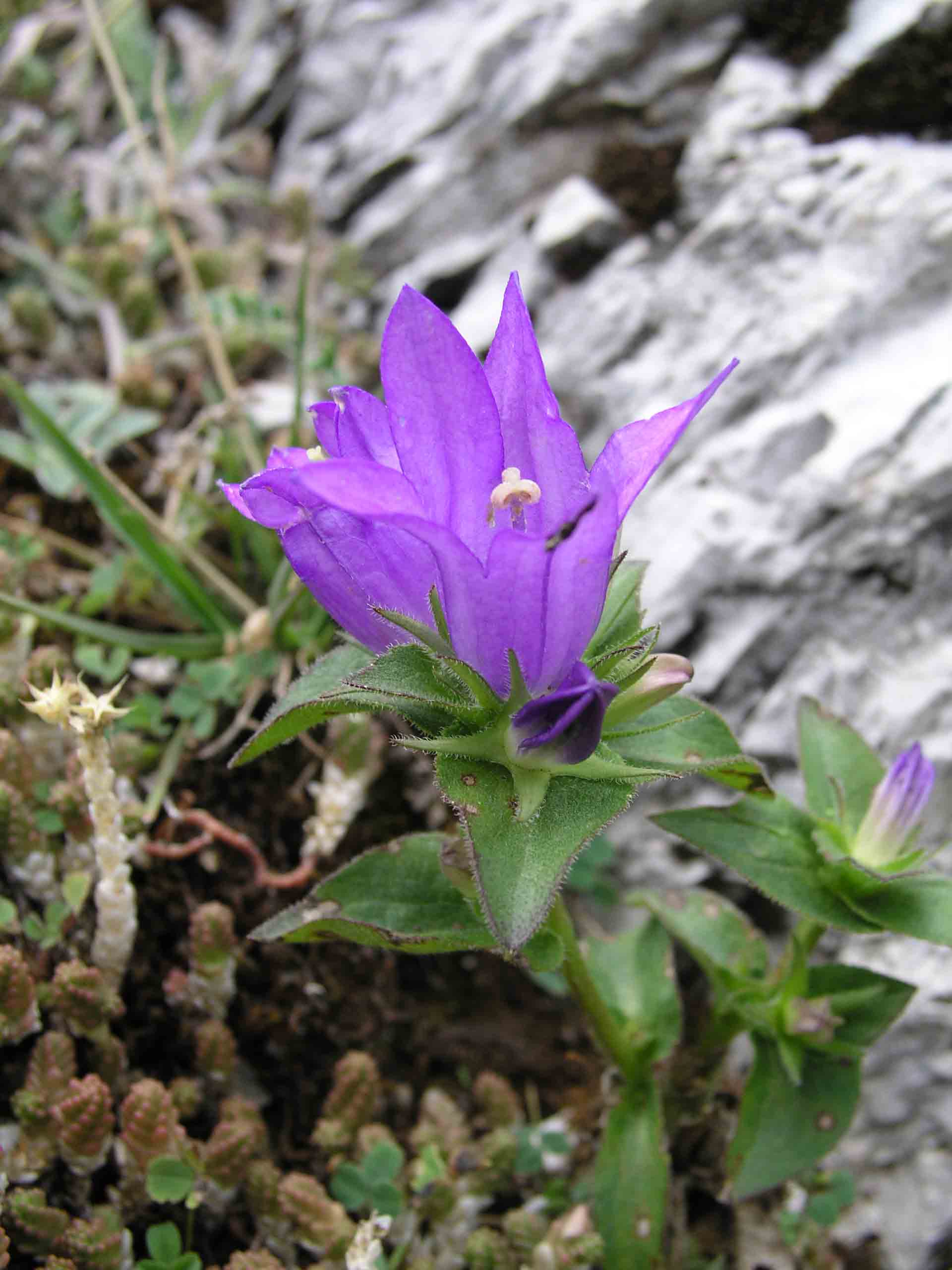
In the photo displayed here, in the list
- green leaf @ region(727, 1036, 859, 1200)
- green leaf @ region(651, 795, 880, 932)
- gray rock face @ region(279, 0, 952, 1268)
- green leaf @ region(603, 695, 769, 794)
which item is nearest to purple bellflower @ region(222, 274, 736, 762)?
green leaf @ region(603, 695, 769, 794)

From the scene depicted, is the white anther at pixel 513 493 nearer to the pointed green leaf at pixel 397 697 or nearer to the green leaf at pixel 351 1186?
the pointed green leaf at pixel 397 697

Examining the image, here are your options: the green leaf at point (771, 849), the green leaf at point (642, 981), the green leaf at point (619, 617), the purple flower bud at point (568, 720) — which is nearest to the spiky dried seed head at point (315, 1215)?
the green leaf at point (642, 981)

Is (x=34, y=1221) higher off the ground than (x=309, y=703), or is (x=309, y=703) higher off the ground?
(x=309, y=703)

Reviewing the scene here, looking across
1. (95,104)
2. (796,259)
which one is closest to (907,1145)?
(796,259)

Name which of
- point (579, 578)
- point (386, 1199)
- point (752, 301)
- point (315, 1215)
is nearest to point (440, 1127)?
point (386, 1199)

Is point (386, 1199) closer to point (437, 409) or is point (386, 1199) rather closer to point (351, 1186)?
point (351, 1186)

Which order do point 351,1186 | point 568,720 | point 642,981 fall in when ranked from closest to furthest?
point 568,720 < point 351,1186 < point 642,981

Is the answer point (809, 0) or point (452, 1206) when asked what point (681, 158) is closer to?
point (809, 0)
